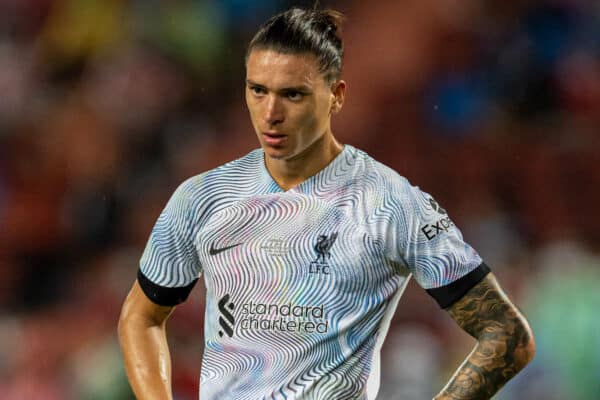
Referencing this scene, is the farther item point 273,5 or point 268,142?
point 273,5

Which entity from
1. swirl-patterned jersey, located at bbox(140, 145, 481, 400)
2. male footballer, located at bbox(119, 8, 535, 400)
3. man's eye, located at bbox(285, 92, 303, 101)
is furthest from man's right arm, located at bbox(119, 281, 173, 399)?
man's eye, located at bbox(285, 92, 303, 101)

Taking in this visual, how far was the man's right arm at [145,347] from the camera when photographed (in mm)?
3012

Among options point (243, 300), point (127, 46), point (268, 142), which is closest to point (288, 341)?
point (243, 300)

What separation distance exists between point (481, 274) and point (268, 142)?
2.28ft

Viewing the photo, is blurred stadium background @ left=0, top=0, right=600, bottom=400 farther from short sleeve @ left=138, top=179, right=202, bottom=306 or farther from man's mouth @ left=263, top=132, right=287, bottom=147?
man's mouth @ left=263, top=132, right=287, bottom=147

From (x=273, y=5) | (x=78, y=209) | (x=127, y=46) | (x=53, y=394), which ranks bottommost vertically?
(x=53, y=394)

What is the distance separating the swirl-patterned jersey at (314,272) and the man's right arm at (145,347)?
174mm

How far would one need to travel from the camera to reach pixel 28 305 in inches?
205

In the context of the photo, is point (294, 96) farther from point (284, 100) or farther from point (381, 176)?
point (381, 176)

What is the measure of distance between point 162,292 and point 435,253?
2.80ft

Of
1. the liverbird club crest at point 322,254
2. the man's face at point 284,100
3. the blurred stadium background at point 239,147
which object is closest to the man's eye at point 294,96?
the man's face at point 284,100

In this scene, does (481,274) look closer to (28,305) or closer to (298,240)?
(298,240)

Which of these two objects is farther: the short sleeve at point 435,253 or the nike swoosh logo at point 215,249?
the nike swoosh logo at point 215,249

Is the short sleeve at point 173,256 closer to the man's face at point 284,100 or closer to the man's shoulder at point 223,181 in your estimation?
the man's shoulder at point 223,181
